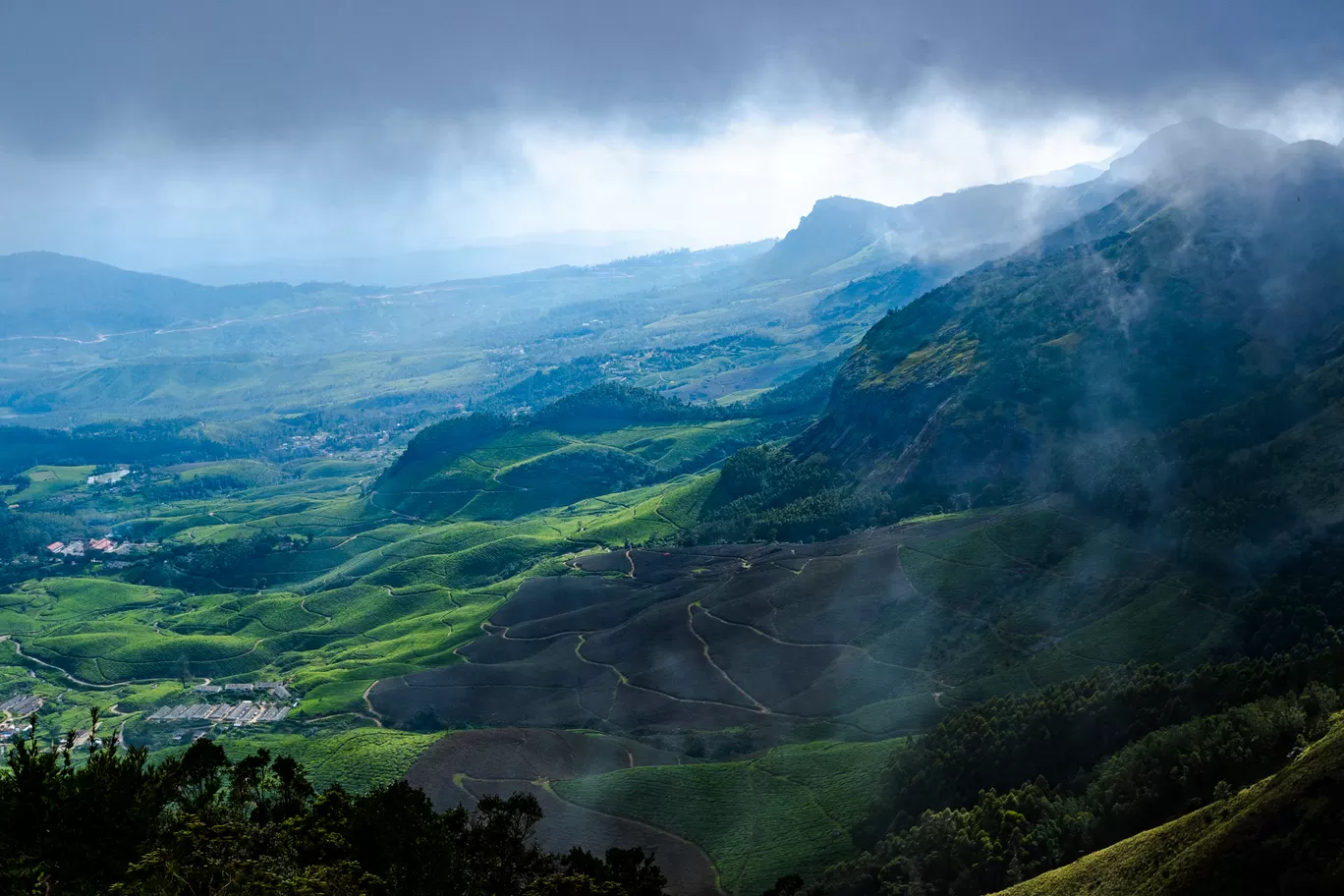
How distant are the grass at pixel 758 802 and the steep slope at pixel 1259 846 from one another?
110 feet

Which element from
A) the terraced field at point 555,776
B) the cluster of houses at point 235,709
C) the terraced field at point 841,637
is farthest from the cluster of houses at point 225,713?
the terraced field at point 555,776

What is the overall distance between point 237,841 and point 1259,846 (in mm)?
50860

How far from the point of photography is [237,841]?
158 ft

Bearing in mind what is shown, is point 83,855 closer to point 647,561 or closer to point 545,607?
point 545,607

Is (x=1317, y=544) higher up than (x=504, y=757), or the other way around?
(x=1317, y=544)

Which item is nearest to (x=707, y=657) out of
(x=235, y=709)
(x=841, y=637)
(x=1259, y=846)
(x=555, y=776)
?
(x=841, y=637)

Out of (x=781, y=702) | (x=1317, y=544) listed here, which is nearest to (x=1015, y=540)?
(x=1317, y=544)

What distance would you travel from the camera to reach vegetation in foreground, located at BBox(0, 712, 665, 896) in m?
45.2

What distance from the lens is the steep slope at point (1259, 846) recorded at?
5059 cm

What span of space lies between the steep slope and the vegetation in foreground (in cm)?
2916

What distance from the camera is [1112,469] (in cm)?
15350

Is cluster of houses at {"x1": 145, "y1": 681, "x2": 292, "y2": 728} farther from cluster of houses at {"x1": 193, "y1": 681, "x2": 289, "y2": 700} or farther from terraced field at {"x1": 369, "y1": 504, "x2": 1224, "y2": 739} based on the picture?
terraced field at {"x1": 369, "y1": 504, "x2": 1224, "y2": 739}

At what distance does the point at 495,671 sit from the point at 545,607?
23482 mm


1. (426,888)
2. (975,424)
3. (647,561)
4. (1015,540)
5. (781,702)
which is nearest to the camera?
(426,888)
